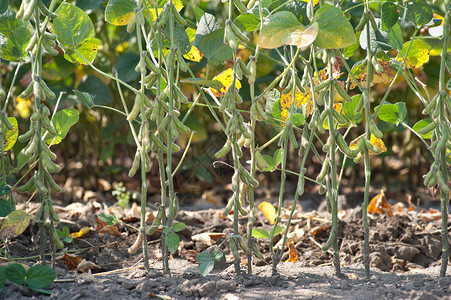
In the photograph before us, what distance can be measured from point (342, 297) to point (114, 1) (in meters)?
0.88

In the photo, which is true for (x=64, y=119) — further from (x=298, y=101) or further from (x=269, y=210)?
(x=269, y=210)

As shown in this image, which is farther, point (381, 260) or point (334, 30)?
point (381, 260)

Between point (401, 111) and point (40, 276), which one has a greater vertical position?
point (401, 111)

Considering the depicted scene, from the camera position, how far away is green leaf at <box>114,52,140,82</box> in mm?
2586

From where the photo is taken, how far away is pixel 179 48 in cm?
128

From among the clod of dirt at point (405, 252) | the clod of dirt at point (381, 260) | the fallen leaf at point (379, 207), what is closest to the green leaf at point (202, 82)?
the clod of dirt at point (381, 260)

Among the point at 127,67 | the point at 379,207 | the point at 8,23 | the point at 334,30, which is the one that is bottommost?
the point at 379,207

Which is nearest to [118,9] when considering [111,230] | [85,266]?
[85,266]

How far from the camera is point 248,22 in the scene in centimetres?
129

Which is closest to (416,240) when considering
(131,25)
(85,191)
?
(131,25)

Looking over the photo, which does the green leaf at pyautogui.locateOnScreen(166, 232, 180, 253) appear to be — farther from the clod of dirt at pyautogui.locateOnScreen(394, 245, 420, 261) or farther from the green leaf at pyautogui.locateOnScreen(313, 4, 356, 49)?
the clod of dirt at pyautogui.locateOnScreen(394, 245, 420, 261)

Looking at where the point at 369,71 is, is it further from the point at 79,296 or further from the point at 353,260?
the point at 79,296

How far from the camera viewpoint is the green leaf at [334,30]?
3.48ft

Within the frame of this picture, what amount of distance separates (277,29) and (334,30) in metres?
0.12
